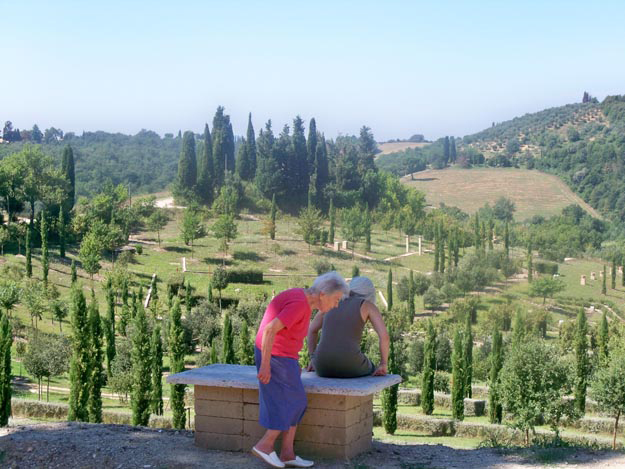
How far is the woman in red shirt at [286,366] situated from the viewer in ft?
21.4

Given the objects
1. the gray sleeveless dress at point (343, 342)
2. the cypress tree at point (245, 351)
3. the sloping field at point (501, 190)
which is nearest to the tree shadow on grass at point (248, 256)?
the cypress tree at point (245, 351)

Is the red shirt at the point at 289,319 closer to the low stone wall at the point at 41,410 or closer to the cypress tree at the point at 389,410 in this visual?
the low stone wall at the point at 41,410

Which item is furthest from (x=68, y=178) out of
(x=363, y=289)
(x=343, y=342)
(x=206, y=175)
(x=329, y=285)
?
(x=329, y=285)

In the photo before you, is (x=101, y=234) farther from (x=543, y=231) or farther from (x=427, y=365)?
(x=543, y=231)

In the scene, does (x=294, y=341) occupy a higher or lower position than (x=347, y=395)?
higher

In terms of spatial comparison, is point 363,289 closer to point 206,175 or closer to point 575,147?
point 206,175

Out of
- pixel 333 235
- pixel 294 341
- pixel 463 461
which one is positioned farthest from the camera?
pixel 333 235

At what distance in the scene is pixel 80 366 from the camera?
2081 cm

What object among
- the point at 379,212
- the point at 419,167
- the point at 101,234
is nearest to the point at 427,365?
the point at 101,234

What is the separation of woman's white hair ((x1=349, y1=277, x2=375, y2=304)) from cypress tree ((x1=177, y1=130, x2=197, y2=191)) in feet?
198

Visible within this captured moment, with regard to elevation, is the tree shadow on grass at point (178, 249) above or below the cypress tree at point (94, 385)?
above

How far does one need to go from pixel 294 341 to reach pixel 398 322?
34428mm

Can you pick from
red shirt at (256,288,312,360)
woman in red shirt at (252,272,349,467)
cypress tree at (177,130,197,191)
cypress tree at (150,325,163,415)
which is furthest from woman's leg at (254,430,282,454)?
cypress tree at (177,130,197,191)

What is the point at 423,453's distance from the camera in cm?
766
